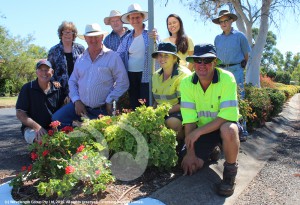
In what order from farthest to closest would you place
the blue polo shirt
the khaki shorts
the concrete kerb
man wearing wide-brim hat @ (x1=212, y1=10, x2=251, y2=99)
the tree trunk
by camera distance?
the tree trunk → man wearing wide-brim hat @ (x1=212, y1=10, x2=251, y2=99) → the blue polo shirt → the khaki shorts → the concrete kerb

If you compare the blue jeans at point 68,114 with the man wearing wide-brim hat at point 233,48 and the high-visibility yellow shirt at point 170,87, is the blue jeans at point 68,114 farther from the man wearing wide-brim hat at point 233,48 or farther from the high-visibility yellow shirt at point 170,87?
the man wearing wide-brim hat at point 233,48

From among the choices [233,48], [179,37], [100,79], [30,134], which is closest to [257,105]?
[233,48]

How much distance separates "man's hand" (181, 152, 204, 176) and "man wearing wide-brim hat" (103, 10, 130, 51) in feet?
9.14

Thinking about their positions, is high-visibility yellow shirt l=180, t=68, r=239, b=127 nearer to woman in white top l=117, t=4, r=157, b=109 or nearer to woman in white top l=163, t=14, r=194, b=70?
woman in white top l=117, t=4, r=157, b=109

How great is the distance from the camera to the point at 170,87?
4.30 meters

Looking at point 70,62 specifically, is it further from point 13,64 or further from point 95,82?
point 13,64

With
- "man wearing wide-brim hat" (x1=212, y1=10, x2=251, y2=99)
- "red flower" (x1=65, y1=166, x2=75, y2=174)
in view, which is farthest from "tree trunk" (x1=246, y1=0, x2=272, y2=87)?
"red flower" (x1=65, y1=166, x2=75, y2=174)

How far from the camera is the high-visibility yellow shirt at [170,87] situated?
4309 millimetres

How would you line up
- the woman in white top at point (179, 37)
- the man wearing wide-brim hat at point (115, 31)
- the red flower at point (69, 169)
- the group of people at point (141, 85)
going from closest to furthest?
the red flower at point (69, 169) < the group of people at point (141, 85) < the woman in white top at point (179, 37) < the man wearing wide-brim hat at point (115, 31)

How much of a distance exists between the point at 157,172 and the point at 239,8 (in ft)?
42.1

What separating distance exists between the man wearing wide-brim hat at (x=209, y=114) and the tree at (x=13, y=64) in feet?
119

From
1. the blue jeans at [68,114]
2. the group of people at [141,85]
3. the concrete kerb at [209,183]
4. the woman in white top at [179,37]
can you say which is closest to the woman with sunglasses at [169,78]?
the group of people at [141,85]

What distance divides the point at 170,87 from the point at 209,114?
745mm

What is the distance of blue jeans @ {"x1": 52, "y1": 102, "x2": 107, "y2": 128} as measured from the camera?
4.75m
